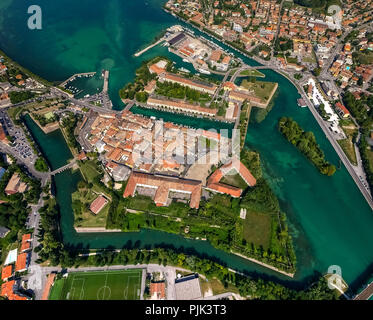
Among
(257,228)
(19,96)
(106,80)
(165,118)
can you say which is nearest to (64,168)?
(165,118)

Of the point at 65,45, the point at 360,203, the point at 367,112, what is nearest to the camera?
the point at 360,203

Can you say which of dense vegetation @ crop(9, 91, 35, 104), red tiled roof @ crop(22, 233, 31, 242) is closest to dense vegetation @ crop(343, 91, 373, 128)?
red tiled roof @ crop(22, 233, 31, 242)

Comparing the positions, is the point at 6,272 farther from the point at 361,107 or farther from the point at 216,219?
the point at 361,107

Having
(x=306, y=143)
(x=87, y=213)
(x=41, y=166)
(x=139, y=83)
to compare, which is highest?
(x=306, y=143)

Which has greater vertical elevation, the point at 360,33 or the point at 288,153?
the point at 360,33

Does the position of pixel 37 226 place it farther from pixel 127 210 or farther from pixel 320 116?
pixel 320 116

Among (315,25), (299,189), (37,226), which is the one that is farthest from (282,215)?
(315,25)

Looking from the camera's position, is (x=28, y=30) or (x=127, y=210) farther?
(x=28, y=30)
